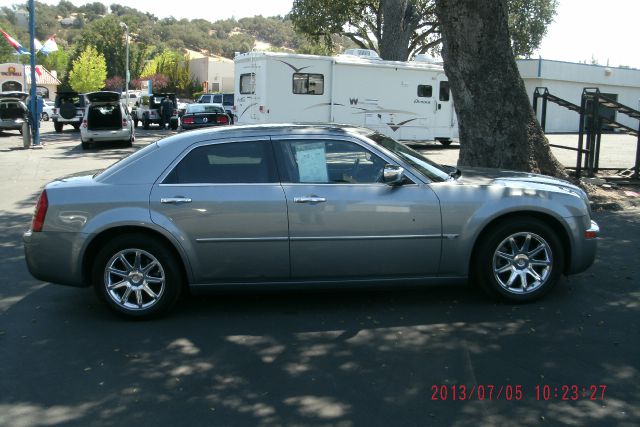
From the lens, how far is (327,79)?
21047mm

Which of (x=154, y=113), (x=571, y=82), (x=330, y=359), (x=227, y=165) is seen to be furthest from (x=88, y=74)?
(x=330, y=359)

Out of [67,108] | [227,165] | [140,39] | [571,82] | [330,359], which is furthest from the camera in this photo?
[140,39]

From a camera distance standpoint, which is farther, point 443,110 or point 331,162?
point 443,110

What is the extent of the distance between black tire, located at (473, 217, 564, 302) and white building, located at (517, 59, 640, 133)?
33953 millimetres

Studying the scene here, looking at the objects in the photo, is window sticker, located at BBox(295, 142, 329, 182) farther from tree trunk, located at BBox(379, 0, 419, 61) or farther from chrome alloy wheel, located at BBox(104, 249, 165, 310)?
tree trunk, located at BBox(379, 0, 419, 61)

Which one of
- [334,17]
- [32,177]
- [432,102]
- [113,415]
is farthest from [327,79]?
[113,415]

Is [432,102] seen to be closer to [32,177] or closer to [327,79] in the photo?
[327,79]

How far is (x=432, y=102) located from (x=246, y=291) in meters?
18.5

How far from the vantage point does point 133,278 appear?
5.50m

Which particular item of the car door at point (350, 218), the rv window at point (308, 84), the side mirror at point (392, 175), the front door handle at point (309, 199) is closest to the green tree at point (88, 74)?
the rv window at point (308, 84)

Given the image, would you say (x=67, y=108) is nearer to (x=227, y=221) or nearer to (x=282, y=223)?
(x=227, y=221)

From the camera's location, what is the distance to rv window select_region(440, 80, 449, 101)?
2309 centimetres

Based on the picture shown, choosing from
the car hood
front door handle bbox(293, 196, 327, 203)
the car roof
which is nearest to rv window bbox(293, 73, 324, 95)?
the car hood

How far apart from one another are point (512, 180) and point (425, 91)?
57.0 ft
